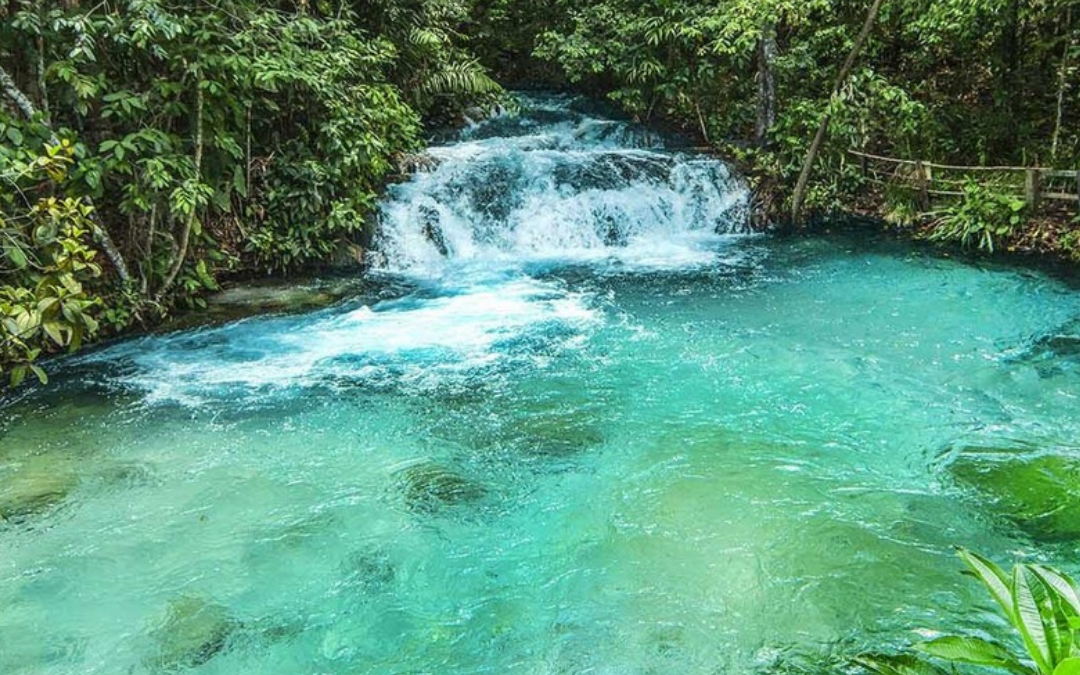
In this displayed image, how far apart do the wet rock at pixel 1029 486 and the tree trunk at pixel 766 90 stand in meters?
8.92

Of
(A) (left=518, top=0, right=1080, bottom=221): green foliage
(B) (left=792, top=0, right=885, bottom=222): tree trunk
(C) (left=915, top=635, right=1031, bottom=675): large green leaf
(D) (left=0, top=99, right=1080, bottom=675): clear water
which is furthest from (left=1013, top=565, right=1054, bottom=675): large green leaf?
(B) (left=792, top=0, right=885, bottom=222): tree trunk

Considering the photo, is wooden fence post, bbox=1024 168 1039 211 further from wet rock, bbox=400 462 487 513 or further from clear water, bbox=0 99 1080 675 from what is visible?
wet rock, bbox=400 462 487 513

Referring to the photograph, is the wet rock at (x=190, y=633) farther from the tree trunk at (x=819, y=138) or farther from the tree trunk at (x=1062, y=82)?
the tree trunk at (x=1062, y=82)

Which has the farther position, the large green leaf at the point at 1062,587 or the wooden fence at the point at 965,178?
the wooden fence at the point at 965,178

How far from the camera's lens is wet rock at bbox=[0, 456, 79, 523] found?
15.9 feet

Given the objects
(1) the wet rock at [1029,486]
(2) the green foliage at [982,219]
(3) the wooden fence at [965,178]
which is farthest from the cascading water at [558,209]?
(1) the wet rock at [1029,486]

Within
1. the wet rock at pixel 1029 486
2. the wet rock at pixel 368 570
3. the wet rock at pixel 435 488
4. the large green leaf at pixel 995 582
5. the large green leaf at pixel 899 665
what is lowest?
the wet rock at pixel 1029 486

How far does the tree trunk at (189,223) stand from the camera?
7.89 m

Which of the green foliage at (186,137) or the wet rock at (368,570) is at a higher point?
the green foliage at (186,137)

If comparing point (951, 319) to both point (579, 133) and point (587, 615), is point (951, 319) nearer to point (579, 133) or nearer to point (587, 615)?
point (587, 615)

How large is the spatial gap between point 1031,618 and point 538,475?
126 inches

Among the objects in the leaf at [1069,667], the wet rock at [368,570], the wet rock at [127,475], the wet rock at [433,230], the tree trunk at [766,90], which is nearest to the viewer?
the leaf at [1069,667]

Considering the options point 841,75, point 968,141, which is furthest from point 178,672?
point 968,141

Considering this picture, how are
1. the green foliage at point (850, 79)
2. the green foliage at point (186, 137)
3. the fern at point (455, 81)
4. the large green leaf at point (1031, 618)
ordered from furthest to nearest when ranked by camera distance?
the fern at point (455, 81) < the green foliage at point (850, 79) < the green foliage at point (186, 137) < the large green leaf at point (1031, 618)
